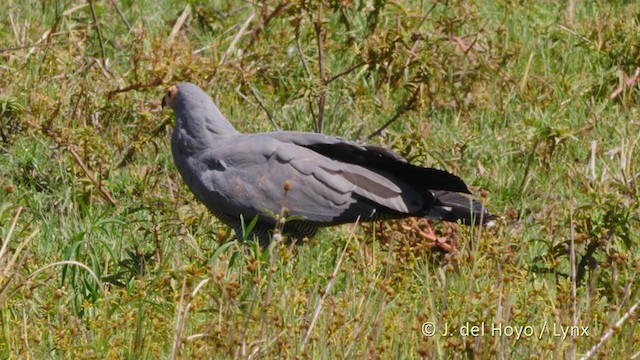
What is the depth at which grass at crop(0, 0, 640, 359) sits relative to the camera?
4363 millimetres

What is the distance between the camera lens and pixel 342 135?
7520 millimetres

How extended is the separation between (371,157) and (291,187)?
42 centimetres

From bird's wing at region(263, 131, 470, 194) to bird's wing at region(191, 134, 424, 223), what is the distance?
48 millimetres

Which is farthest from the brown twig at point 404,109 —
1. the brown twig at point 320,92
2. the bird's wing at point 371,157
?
the bird's wing at point 371,157

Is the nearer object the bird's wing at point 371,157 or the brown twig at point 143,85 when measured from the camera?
the bird's wing at point 371,157

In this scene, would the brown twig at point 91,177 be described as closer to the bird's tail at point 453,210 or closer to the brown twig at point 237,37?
the brown twig at point 237,37

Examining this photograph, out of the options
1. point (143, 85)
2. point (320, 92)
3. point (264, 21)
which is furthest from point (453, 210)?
point (264, 21)

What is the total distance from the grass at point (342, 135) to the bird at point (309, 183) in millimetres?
140

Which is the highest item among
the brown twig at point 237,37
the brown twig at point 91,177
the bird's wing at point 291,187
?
the brown twig at point 237,37

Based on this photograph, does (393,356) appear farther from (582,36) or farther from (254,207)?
(582,36)

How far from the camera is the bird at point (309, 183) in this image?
19.7ft

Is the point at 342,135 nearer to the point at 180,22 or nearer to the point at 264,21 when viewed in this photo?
the point at 264,21

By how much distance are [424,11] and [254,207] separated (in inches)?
135

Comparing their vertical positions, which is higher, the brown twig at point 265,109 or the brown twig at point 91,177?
the brown twig at point 265,109
